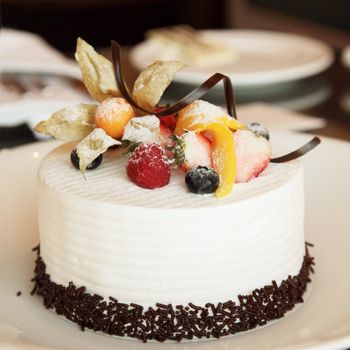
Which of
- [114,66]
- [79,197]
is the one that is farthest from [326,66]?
[79,197]

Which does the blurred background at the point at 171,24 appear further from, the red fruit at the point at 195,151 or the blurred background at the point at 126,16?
the red fruit at the point at 195,151

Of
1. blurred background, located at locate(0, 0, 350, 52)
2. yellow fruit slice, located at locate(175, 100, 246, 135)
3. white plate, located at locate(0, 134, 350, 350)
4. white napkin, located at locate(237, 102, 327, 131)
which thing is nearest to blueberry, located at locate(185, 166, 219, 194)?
yellow fruit slice, located at locate(175, 100, 246, 135)

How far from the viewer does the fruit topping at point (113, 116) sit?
4.37 feet

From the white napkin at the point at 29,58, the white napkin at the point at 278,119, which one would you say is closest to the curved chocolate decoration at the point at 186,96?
the white napkin at the point at 278,119

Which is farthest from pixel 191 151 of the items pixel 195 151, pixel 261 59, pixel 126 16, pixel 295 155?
pixel 126 16

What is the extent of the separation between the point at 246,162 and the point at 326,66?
5.33ft

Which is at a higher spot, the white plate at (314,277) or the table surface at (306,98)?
the white plate at (314,277)

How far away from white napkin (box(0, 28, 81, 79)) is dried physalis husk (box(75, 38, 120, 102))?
3.56 ft

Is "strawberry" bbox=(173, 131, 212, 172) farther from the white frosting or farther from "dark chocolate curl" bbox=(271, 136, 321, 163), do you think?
"dark chocolate curl" bbox=(271, 136, 321, 163)

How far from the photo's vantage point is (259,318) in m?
1.30

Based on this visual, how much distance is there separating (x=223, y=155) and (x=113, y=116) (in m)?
0.20

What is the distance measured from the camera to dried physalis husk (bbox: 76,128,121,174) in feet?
4.24

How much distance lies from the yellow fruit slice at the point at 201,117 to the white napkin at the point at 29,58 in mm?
1244

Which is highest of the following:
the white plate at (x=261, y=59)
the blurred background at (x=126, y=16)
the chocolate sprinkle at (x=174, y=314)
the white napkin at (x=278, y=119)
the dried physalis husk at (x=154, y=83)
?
the dried physalis husk at (x=154, y=83)
